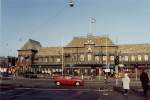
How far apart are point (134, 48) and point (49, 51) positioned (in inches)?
1146

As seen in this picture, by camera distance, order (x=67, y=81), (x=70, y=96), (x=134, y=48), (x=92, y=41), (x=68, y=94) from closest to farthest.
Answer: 1. (x=70, y=96)
2. (x=68, y=94)
3. (x=67, y=81)
4. (x=134, y=48)
5. (x=92, y=41)

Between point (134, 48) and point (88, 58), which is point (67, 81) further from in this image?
point (134, 48)

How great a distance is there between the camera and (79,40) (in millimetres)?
112625

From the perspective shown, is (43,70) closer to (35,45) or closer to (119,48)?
(35,45)

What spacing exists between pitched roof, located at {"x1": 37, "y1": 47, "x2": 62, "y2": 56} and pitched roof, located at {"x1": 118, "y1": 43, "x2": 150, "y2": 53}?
20.8m

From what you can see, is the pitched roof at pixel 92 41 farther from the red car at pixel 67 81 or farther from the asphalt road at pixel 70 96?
the asphalt road at pixel 70 96

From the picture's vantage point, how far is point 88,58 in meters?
107

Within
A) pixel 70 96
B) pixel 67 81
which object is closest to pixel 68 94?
pixel 70 96

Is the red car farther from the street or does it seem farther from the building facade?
the building facade

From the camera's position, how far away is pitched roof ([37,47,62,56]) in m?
116

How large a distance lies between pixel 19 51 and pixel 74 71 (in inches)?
1019

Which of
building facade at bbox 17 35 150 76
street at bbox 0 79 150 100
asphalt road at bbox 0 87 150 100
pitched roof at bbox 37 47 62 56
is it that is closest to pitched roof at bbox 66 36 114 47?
building facade at bbox 17 35 150 76

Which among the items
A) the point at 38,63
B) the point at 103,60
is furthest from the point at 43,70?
the point at 103,60

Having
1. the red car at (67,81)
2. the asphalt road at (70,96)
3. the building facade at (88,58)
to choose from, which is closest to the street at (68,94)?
the asphalt road at (70,96)
